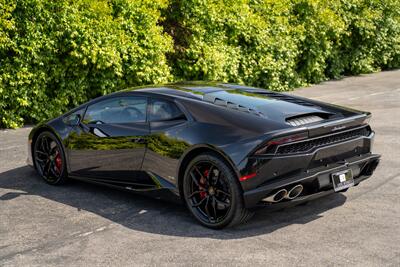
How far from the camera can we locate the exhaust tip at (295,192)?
19.0 ft

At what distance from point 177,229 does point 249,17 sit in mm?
10248

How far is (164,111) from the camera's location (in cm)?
663

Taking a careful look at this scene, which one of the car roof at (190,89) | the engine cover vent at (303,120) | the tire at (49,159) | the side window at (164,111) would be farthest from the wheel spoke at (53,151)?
the engine cover vent at (303,120)

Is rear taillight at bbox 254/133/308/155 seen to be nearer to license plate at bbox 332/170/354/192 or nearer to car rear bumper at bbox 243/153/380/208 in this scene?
car rear bumper at bbox 243/153/380/208

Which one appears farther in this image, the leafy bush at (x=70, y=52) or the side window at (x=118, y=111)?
the leafy bush at (x=70, y=52)

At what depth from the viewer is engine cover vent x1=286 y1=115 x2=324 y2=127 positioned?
5942 millimetres

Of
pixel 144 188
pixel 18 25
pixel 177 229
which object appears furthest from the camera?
pixel 18 25

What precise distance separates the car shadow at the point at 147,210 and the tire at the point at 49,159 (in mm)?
115

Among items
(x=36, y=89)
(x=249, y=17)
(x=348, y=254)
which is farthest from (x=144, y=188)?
(x=249, y=17)

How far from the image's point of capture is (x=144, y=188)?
668 centimetres

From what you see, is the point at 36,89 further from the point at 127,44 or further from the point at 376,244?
the point at 376,244

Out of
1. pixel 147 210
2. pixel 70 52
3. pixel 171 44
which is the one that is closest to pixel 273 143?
pixel 147 210

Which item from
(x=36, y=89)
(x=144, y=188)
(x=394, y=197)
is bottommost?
(x=394, y=197)

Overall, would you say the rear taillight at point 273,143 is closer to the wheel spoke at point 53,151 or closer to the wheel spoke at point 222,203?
the wheel spoke at point 222,203
